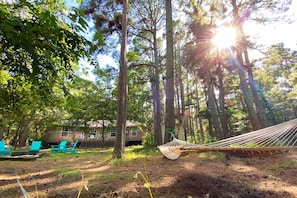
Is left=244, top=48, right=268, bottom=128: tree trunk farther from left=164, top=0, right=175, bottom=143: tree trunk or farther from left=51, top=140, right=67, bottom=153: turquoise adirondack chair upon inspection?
left=51, top=140, right=67, bottom=153: turquoise adirondack chair

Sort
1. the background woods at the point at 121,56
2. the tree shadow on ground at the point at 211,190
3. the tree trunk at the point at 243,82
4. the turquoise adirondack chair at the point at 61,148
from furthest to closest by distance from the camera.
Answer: the turquoise adirondack chair at the point at 61,148 < the tree trunk at the point at 243,82 < the tree shadow on ground at the point at 211,190 < the background woods at the point at 121,56

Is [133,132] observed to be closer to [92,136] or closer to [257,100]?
[92,136]

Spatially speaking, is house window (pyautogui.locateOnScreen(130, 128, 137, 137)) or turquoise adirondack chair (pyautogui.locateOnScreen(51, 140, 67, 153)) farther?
house window (pyautogui.locateOnScreen(130, 128, 137, 137))

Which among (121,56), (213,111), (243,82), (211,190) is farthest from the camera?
(213,111)

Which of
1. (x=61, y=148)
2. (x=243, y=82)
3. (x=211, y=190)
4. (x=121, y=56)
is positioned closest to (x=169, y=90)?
(x=121, y=56)

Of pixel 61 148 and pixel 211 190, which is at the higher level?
pixel 61 148

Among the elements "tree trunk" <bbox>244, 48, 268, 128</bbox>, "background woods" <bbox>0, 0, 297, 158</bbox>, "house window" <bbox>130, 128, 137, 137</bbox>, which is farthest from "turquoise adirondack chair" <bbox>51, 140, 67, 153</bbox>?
"house window" <bbox>130, 128, 137, 137</bbox>

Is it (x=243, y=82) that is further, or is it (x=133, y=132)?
(x=133, y=132)

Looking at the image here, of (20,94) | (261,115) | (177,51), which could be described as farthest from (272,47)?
(20,94)

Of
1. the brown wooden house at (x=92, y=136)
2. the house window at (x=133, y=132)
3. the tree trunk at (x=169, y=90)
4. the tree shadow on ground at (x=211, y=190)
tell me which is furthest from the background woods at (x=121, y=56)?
the house window at (x=133, y=132)

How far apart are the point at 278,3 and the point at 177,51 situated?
6.56 metres

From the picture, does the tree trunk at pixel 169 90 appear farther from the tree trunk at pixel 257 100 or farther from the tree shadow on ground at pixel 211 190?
the tree trunk at pixel 257 100

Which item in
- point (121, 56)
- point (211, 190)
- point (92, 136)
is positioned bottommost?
point (211, 190)

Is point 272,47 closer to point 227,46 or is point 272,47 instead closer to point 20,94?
point 227,46
